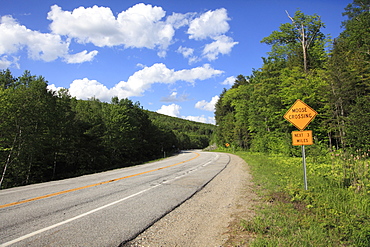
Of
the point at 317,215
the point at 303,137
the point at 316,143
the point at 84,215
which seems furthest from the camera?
the point at 316,143

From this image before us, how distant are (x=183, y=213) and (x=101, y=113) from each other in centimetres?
3739

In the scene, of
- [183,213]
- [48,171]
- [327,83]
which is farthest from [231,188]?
[48,171]

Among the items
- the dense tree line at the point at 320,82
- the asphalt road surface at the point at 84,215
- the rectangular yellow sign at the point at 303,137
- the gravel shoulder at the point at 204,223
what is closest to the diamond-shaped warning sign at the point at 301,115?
the rectangular yellow sign at the point at 303,137

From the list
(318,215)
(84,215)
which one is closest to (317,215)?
(318,215)

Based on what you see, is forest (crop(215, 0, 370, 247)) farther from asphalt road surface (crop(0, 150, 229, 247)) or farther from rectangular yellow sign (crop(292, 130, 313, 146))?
asphalt road surface (crop(0, 150, 229, 247))

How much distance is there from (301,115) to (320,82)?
15.4m

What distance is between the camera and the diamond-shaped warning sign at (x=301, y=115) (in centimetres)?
665

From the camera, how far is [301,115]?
681 cm

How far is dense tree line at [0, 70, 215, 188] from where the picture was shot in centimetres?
1720

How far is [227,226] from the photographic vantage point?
426 centimetres

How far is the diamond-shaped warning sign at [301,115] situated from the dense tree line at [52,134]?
769 inches

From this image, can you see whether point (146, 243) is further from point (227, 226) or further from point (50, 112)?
point (50, 112)

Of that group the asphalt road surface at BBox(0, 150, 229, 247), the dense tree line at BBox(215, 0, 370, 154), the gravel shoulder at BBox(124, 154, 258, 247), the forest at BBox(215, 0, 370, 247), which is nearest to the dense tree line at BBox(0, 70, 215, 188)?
the asphalt road surface at BBox(0, 150, 229, 247)

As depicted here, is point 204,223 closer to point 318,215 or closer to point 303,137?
point 318,215
